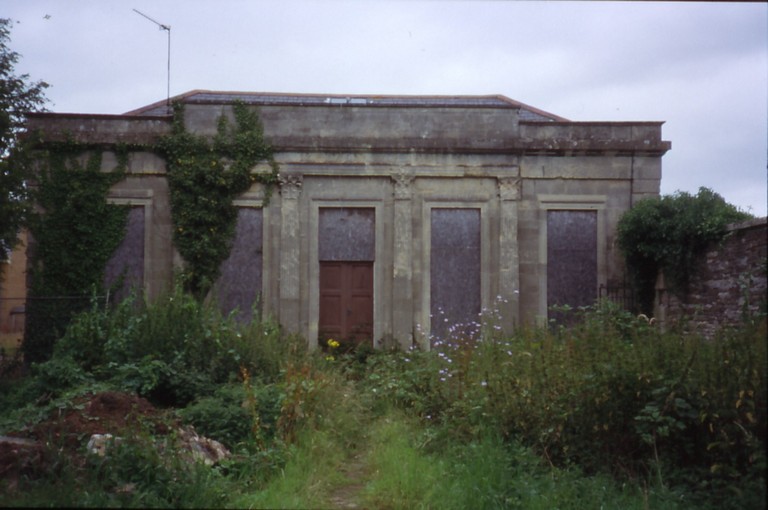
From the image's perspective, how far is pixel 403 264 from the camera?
16750mm

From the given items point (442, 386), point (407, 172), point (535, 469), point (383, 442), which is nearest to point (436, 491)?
point (535, 469)

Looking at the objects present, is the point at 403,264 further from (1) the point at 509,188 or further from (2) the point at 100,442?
(2) the point at 100,442

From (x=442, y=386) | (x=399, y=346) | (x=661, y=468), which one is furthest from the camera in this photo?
(x=399, y=346)

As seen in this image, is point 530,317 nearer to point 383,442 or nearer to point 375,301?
point 375,301

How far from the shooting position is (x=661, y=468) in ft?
22.3

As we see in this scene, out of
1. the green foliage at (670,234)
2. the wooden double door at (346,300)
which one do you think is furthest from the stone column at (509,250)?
the wooden double door at (346,300)

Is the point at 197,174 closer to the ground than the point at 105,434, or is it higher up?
higher up

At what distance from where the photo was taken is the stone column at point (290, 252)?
16.6m

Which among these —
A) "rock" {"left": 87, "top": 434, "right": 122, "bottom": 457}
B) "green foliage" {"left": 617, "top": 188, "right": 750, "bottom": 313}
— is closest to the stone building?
"green foliage" {"left": 617, "top": 188, "right": 750, "bottom": 313}

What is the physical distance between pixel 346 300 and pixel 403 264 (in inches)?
59.8

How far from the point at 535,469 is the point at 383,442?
2050mm

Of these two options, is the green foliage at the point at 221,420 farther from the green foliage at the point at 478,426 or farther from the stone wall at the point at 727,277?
the stone wall at the point at 727,277

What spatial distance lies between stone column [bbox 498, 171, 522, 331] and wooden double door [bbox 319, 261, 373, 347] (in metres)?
2.94

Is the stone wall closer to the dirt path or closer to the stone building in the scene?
the stone building
